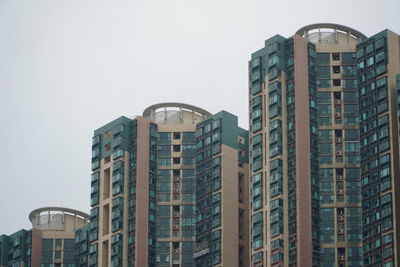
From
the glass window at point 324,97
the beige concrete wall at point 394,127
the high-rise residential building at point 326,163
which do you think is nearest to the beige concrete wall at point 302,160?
the high-rise residential building at point 326,163

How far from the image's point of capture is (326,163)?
7702 inches

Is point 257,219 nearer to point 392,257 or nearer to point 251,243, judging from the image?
point 251,243

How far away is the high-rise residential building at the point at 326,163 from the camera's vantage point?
188m

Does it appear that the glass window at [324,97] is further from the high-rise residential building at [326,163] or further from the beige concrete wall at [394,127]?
the beige concrete wall at [394,127]

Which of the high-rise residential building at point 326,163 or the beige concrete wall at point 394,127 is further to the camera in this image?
the high-rise residential building at point 326,163

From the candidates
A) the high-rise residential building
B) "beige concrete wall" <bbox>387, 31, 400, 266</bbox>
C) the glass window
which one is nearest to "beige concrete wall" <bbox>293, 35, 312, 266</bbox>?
the high-rise residential building

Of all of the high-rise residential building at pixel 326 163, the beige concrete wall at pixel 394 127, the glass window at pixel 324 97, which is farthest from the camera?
the glass window at pixel 324 97

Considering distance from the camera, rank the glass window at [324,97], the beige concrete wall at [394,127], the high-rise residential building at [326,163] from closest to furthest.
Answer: the beige concrete wall at [394,127] < the high-rise residential building at [326,163] < the glass window at [324,97]

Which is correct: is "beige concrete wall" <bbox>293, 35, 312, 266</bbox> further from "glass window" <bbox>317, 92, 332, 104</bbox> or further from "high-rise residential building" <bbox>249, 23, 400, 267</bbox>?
"glass window" <bbox>317, 92, 332, 104</bbox>

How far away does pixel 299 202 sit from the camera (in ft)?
624

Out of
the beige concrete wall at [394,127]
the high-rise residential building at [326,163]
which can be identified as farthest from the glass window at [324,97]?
the beige concrete wall at [394,127]

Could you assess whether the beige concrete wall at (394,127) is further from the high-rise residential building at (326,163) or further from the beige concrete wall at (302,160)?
the beige concrete wall at (302,160)

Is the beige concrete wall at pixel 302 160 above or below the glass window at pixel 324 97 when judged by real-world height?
below

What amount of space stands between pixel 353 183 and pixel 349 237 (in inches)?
320
